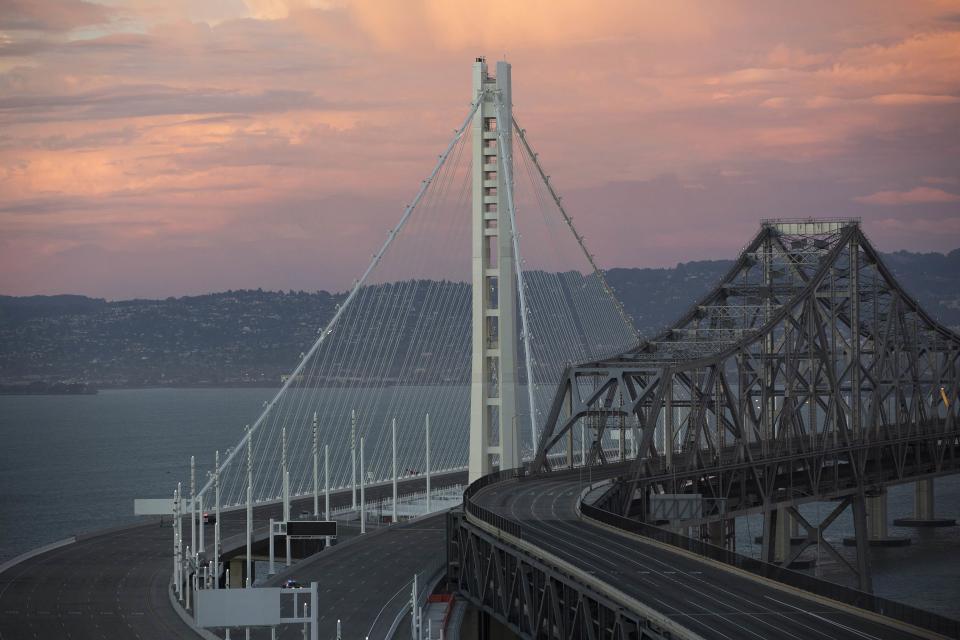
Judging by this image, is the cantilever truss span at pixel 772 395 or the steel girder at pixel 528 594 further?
the cantilever truss span at pixel 772 395

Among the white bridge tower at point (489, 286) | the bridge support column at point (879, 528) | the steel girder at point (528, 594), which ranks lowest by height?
the bridge support column at point (879, 528)

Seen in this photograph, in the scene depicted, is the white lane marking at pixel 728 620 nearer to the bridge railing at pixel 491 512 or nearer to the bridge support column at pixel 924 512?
the bridge railing at pixel 491 512

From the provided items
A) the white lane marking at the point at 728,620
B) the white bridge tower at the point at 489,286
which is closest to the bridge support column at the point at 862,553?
the white bridge tower at the point at 489,286

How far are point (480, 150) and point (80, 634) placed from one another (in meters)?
42.8

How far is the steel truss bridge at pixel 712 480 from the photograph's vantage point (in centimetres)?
4684

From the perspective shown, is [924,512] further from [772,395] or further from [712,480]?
[712,480]

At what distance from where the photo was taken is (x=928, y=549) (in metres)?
131

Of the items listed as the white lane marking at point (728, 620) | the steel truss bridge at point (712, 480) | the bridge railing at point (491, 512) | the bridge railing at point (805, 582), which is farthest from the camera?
the bridge railing at point (491, 512)

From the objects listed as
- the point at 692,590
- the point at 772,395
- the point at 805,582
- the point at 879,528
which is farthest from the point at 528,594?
the point at 879,528

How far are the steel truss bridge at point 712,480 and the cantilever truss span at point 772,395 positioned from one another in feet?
0.67

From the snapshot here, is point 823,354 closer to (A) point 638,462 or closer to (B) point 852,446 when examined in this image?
(B) point 852,446

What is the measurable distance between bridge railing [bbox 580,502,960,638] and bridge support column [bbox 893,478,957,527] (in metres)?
87.7

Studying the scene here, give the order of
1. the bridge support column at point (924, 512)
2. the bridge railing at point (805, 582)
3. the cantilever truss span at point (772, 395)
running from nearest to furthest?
the bridge railing at point (805, 582)
the cantilever truss span at point (772, 395)
the bridge support column at point (924, 512)

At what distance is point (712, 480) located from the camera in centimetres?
→ 9412
